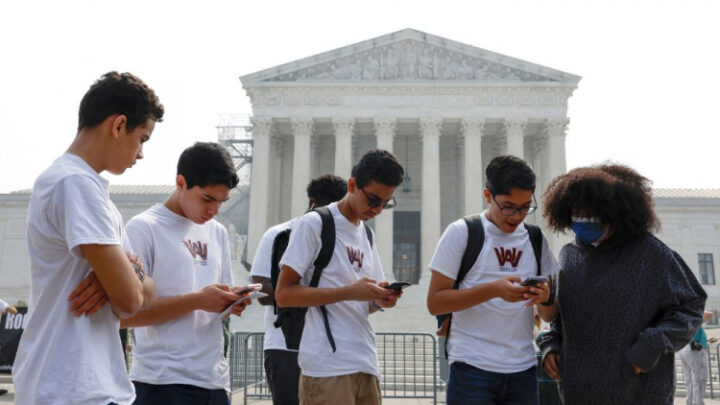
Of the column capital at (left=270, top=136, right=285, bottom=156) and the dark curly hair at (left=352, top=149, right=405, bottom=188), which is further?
the column capital at (left=270, top=136, right=285, bottom=156)

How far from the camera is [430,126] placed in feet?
121

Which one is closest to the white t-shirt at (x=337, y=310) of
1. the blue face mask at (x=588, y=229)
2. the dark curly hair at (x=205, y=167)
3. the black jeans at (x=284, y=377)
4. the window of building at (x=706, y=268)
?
the dark curly hair at (x=205, y=167)

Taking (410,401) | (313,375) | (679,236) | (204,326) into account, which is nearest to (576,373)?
(313,375)

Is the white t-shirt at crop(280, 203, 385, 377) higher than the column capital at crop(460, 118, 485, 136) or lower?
lower

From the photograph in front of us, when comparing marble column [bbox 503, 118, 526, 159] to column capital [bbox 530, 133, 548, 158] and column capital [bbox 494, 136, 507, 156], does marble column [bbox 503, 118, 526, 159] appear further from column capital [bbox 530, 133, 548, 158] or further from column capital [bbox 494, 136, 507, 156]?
column capital [bbox 530, 133, 548, 158]

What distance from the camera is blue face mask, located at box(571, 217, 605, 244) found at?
369 centimetres

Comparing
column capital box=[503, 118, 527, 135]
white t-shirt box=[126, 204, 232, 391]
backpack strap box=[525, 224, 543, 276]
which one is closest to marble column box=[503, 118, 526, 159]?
column capital box=[503, 118, 527, 135]

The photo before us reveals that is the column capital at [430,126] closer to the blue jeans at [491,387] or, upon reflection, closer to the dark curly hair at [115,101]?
the blue jeans at [491,387]

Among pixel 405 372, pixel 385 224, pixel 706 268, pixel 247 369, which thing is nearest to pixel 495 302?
pixel 405 372

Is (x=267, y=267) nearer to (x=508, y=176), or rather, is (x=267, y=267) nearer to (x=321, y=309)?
(x=321, y=309)

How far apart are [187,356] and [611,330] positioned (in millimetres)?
2476

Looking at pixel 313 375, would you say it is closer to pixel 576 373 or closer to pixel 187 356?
pixel 187 356

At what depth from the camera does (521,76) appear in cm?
3784

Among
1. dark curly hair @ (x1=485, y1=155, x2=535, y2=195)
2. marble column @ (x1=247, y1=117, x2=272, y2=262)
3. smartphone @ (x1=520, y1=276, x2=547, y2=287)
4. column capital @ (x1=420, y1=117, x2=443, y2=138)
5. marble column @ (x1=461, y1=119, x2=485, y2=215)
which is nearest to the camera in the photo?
smartphone @ (x1=520, y1=276, x2=547, y2=287)
